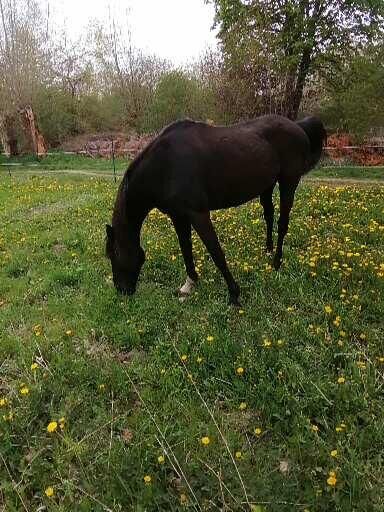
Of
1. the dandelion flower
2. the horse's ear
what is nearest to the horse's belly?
the horse's ear

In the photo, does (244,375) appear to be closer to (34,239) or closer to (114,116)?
(34,239)

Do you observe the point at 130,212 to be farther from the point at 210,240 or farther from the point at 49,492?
the point at 49,492

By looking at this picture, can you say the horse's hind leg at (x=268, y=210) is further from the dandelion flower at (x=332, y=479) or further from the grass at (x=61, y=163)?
the grass at (x=61, y=163)

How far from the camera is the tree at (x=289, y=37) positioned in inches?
711

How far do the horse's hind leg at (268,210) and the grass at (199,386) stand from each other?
0.63ft

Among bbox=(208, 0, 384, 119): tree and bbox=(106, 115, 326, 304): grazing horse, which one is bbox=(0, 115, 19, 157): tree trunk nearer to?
bbox=(208, 0, 384, 119): tree

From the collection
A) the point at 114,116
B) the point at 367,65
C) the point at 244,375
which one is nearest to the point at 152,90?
the point at 114,116

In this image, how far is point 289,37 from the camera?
18266 millimetres

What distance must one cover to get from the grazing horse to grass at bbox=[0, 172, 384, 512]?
0.54 m

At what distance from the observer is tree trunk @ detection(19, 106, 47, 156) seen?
27.6 m

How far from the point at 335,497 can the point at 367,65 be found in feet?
63.4

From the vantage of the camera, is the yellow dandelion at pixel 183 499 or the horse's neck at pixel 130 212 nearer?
the yellow dandelion at pixel 183 499

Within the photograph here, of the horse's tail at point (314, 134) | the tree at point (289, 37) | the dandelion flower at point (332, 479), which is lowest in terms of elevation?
the dandelion flower at point (332, 479)

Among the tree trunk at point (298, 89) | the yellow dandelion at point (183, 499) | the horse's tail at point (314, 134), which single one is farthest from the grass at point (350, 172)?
the yellow dandelion at point (183, 499)
